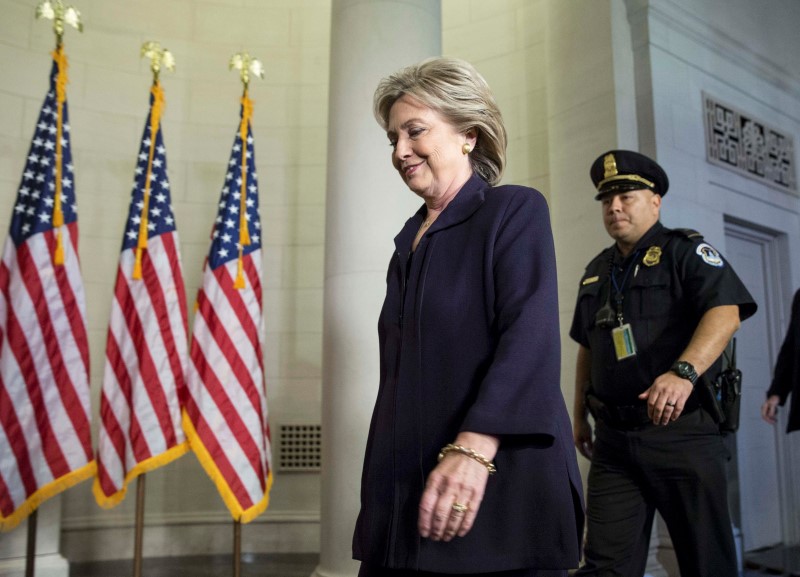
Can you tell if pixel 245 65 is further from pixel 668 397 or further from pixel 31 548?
pixel 668 397

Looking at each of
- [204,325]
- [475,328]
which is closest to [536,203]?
[475,328]

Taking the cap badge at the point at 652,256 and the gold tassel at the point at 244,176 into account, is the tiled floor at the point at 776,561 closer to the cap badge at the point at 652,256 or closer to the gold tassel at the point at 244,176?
the cap badge at the point at 652,256

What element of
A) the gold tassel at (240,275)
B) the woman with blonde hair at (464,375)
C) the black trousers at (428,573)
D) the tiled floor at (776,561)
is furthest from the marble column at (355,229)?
the tiled floor at (776,561)

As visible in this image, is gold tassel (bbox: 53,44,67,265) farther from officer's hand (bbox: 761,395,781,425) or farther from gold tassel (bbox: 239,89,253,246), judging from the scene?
officer's hand (bbox: 761,395,781,425)

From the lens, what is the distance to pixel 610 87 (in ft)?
13.6

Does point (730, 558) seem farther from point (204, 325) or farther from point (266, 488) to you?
point (204, 325)

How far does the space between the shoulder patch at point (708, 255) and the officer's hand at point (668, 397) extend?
481 mm

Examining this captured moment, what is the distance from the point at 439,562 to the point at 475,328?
0.40 metres

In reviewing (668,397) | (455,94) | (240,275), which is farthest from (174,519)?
(455,94)

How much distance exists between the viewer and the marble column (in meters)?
3.29

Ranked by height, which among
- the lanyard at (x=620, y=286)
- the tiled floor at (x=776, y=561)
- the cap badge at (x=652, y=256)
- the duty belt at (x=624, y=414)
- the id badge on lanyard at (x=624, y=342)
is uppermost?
the cap badge at (x=652, y=256)

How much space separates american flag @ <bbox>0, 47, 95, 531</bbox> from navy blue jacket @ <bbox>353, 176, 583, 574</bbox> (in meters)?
2.73

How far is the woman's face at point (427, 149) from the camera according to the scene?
57.8 inches

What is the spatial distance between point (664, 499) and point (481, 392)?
163cm
